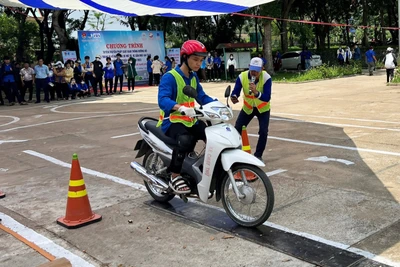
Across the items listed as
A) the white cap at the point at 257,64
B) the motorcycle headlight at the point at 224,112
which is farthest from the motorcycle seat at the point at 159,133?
the white cap at the point at 257,64

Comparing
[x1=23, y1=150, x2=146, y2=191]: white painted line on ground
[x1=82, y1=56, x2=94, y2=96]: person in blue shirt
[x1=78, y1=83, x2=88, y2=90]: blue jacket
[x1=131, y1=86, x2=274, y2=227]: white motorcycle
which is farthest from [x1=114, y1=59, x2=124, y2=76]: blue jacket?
[x1=131, y1=86, x2=274, y2=227]: white motorcycle

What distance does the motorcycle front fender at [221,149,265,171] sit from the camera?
4234 mm

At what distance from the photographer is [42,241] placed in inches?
171

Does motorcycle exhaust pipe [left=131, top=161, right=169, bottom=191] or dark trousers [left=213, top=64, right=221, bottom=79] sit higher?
dark trousers [left=213, top=64, right=221, bottom=79]

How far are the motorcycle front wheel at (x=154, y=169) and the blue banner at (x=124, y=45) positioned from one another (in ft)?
63.6

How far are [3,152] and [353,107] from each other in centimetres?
895

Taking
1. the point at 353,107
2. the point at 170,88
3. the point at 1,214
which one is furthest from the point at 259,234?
the point at 353,107

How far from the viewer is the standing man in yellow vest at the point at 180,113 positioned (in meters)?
4.60

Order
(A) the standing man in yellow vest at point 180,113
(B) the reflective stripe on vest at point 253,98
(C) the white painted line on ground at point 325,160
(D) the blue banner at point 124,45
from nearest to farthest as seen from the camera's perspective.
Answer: (A) the standing man in yellow vest at point 180,113 < (B) the reflective stripe on vest at point 253,98 < (C) the white painted line on ground at point 325,160 < (D) the blue banner at point 124,45

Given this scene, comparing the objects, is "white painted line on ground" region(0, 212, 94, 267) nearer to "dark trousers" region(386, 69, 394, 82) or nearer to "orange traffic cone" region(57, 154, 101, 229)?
"orange traffic cone" region(57, 154, 101, 229)

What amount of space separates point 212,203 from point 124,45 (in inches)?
860

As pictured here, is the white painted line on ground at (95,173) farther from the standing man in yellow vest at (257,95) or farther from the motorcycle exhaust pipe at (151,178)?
the standing man in yellow vest at (257,95)

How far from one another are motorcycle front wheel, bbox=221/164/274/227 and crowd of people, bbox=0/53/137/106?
15.5 meters

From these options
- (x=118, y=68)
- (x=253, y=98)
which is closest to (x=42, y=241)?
(x=253, y=98)
